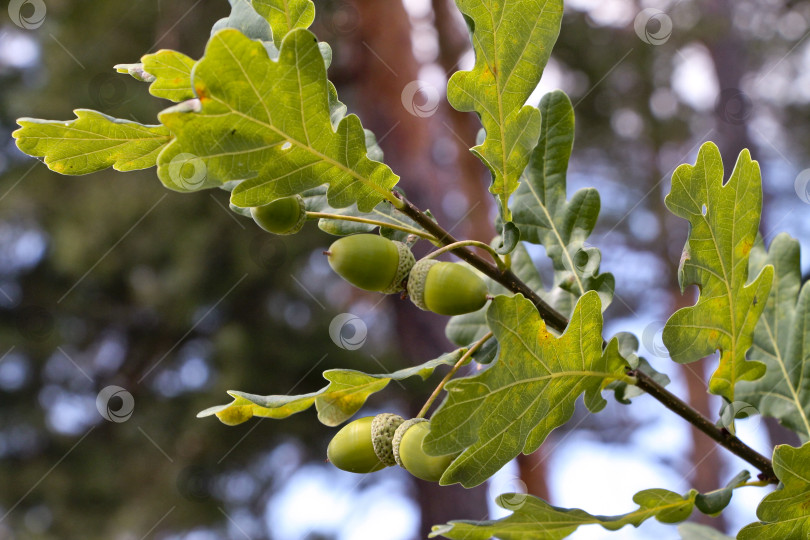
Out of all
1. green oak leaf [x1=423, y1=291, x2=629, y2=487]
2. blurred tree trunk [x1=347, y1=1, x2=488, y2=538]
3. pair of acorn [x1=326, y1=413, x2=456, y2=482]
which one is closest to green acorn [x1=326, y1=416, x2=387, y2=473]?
pair of acorn [x1=326, y1=413, x2=456, y2=482]

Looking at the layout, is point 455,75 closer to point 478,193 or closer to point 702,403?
point 478,193

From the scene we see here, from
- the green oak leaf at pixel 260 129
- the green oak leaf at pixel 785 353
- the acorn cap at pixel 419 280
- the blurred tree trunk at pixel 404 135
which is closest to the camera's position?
the green oak leaf at pixel 260 129

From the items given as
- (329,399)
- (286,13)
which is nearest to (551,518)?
(329,399)

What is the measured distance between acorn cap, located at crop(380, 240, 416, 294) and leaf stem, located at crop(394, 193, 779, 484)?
1.7 inches

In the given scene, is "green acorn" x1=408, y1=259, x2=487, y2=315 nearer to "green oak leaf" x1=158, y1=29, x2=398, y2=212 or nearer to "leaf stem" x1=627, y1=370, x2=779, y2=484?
"green oak leaf" x1=158, y1=29, x2=398, y2=212

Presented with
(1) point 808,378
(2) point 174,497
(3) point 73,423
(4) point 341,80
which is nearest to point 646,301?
(4) point 341,80

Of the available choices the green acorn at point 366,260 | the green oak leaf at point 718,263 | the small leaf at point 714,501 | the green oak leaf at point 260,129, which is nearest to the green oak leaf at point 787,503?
the small leaf at point 714,501

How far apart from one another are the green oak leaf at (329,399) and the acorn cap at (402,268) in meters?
0.11

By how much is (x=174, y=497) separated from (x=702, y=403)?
4.67m

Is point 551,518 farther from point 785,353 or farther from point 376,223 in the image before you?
point 785,353

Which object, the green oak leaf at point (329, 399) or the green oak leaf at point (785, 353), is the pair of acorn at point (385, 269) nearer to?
the green oak leaf at point (329, 399)

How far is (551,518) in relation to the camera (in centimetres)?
108

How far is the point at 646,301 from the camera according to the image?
26.9 feet

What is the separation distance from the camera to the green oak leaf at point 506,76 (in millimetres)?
960
